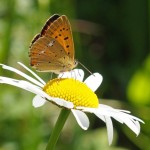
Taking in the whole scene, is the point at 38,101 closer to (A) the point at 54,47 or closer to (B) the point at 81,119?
(B) the point at 81,119

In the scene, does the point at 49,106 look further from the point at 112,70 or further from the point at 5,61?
the point at 112,70

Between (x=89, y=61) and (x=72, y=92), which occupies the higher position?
(x=72, y=92)

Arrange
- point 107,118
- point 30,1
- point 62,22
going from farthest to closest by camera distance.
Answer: point 30,1 < point 62,22 < point 107,118

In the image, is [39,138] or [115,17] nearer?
[39,138]

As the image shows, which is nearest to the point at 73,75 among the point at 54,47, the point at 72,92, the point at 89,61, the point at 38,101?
the point at 54,47

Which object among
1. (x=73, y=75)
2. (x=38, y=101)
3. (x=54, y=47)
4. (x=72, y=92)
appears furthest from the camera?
(x=73, y=75)

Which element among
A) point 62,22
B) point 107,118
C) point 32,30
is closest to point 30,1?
point 32,30
